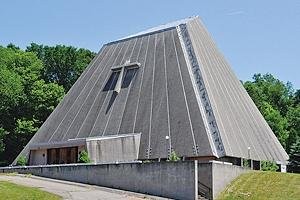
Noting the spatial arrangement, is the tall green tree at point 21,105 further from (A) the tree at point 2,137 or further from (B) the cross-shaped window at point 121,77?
(B) the cross-shaped window at point 121,77

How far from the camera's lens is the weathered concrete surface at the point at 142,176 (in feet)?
66.4

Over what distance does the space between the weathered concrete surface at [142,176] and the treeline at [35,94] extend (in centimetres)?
2300

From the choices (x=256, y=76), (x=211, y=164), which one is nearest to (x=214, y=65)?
(x=211, y=164)

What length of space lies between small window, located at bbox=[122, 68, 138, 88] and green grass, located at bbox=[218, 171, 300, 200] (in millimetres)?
11640

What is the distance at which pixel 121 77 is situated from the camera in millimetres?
31656

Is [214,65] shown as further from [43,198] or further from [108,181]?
[43,198]

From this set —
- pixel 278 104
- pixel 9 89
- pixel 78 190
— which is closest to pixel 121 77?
pixel 78 190

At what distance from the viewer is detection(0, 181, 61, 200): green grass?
57.5ft

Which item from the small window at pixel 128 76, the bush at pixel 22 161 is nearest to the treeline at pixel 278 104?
the small window at pixel 128 76

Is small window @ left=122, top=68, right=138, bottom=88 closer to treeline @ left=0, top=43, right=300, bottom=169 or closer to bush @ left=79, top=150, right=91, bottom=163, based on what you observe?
bush @ left=79, top=150, right=91, bottom=163

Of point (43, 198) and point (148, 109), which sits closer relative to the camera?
point (43, 198)

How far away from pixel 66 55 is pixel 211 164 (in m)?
38.7

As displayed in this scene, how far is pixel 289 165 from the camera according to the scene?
29703mm

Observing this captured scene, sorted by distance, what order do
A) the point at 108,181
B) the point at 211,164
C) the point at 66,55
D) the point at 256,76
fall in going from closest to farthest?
1. the point at 211,164
2. the point at 108,181
3. the point at 66,55
4. the point at 256,76
